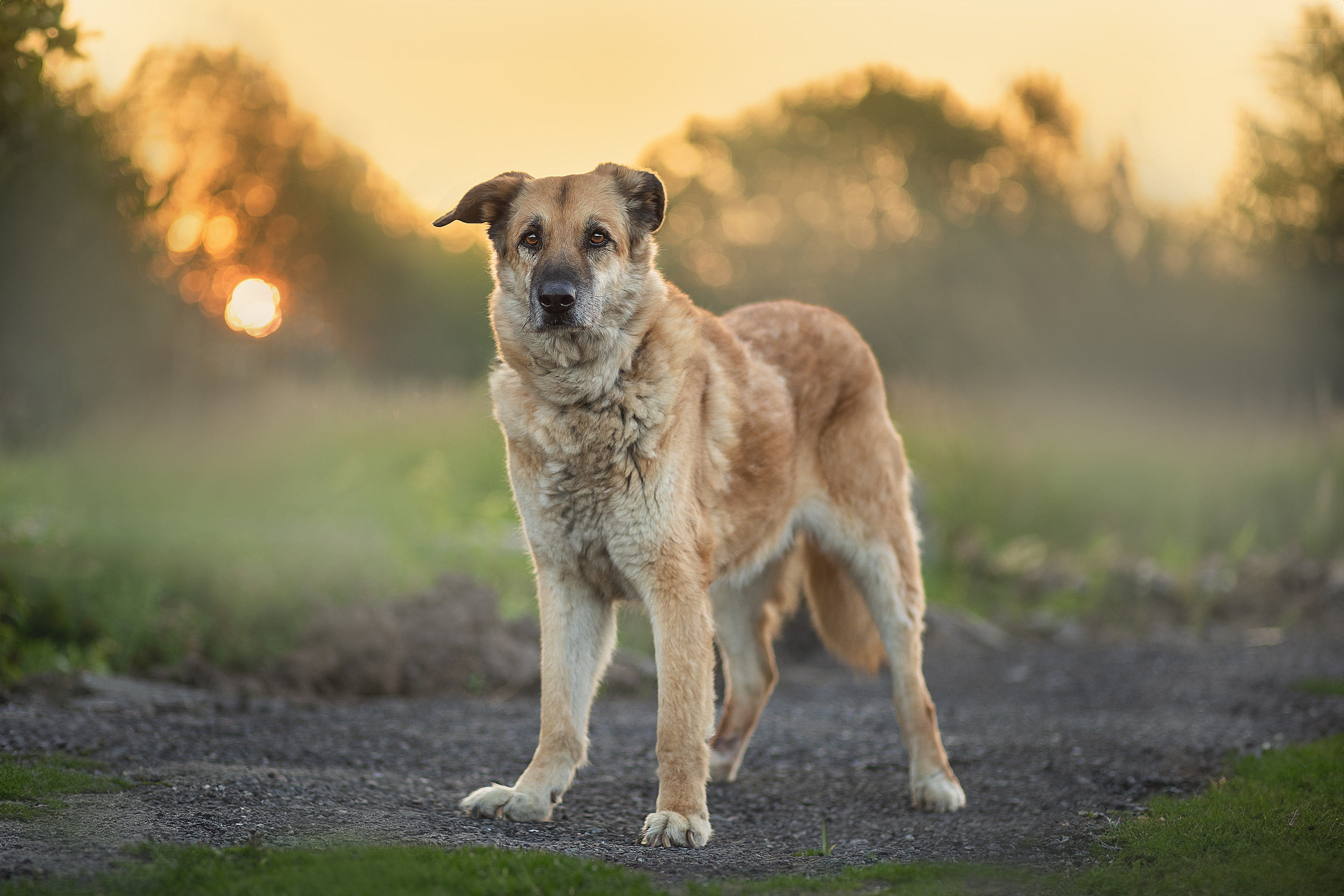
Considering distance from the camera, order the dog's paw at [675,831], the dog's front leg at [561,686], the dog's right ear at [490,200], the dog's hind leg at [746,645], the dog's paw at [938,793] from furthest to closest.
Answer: the dog's hind leg at [746,645], the dog's paw at [938,793], the dog's right ear at [490,200], the dog's front leg at [561,686], the dog's paw at [675,831]

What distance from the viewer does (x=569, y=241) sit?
405 centimetres

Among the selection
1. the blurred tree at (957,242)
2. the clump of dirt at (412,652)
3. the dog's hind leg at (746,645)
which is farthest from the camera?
the blurred tree at (957,242)

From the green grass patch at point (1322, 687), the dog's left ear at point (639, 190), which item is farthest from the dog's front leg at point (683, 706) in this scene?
the green grass patch at point (1322, 687)

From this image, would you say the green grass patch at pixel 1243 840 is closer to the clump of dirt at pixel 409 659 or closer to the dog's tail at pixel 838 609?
the dog's tail at pixel 838 609

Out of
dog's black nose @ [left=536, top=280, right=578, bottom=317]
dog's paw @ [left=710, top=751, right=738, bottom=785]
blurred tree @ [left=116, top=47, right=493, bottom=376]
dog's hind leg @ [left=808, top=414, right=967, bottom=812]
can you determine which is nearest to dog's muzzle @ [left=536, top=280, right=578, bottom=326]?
dog's black nose @ [left=536, top=280, right=578, bottom=317]

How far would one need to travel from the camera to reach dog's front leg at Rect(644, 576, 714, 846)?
3.82 meters

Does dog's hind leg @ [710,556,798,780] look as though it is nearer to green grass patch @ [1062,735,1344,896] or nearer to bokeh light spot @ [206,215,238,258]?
green grass patch @ [1062,735,1344,896]

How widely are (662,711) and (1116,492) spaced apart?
10.7 m

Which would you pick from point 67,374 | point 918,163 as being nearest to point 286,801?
point 67,374

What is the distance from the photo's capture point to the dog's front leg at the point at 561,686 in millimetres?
4035

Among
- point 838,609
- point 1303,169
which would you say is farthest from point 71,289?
point 1303,169

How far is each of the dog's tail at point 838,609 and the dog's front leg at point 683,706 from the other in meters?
1.28

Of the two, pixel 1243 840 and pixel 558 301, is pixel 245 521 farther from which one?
pixel 1243 840

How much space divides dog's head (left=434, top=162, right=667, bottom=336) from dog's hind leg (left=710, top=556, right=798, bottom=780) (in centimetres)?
166
